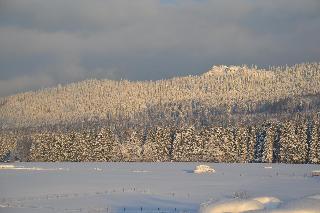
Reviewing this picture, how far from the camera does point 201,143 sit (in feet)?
465

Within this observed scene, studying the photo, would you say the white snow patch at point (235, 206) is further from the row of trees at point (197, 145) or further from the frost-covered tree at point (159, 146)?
the frost-covered tree at point (159, 146)

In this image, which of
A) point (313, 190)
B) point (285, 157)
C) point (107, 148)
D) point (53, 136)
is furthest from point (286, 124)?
point (313, 190)

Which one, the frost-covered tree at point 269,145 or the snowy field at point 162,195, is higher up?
the frost-covered tree at point 269,145

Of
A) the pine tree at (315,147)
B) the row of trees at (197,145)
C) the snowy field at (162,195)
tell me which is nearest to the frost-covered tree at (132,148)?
the row of trees at (197,145)

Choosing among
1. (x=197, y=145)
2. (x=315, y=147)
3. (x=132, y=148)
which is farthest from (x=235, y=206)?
(x=132, y=148)

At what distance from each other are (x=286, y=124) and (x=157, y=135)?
34874mm

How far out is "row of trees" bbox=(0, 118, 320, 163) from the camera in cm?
12356

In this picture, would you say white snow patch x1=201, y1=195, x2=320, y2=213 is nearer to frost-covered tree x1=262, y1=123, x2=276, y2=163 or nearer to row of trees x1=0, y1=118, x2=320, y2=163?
row of trees x1=0, y1=118, x2=320, y2=163

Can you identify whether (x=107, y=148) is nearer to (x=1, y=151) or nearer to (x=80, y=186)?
(x=1, y=151)

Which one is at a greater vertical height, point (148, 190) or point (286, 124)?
point (286, 124)

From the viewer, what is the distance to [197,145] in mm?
142250

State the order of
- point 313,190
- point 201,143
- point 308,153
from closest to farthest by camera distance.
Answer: point 313,190 → point 308,153 → point 201,143

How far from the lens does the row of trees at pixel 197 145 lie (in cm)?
12356

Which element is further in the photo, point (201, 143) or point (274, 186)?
point (201, 143)
